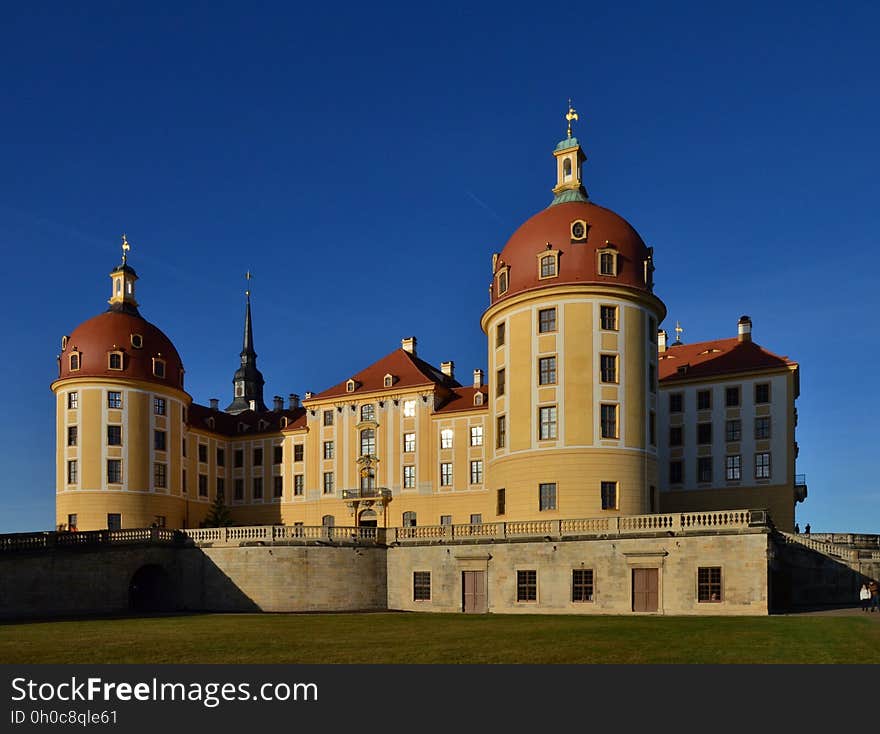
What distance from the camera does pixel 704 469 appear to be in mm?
66312

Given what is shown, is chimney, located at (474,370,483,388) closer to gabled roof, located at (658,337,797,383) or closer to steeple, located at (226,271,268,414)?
gabled roof, located at (658,337,797,383)

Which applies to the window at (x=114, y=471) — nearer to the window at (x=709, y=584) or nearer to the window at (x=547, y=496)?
the window at (x=547, y=496)

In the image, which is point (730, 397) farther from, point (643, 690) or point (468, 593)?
point (643, 690)

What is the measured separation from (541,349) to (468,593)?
13980 millimetres

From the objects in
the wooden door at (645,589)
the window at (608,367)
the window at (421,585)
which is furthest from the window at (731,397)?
the window at (421,585)

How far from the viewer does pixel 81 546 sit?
50.1 metres

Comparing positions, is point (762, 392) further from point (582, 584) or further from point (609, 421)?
point (582, 584)

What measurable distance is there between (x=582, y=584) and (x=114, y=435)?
39.5 meters

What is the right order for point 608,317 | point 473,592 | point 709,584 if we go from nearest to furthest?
point 709,584 → point 473,592 → point 608,317

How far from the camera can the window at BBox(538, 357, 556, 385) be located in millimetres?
52625

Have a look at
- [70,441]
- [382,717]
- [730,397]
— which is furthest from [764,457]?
[382,717]

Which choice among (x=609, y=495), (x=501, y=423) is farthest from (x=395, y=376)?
(x=609, y=495)

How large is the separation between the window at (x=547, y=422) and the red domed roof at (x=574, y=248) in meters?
6.93

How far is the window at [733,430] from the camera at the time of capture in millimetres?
65312
